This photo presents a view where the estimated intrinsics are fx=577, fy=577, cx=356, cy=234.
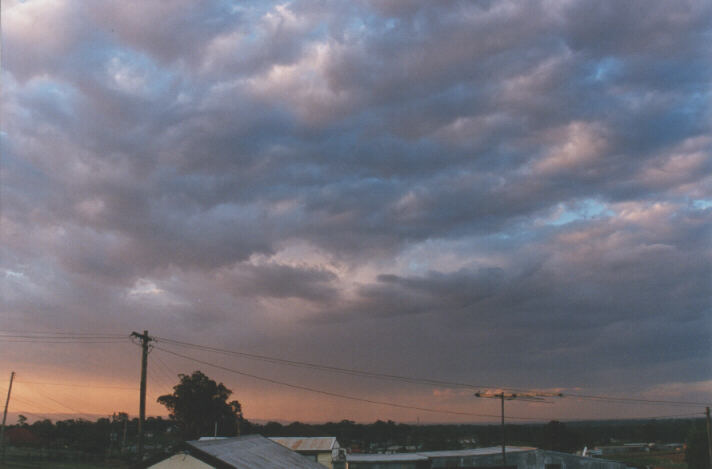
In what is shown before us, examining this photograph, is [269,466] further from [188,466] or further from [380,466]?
[380,466]

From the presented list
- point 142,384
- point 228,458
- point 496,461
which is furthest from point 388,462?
point 228,458

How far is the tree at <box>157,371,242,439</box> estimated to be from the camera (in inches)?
3620

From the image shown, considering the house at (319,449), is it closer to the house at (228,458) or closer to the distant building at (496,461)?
the distant building at (496,461)

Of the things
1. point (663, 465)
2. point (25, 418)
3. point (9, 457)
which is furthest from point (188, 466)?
point (25, 418)

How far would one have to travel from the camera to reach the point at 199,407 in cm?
9250

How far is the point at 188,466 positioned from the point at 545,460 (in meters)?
43.3

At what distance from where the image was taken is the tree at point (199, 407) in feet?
302

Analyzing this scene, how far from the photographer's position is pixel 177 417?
92812 millimetres

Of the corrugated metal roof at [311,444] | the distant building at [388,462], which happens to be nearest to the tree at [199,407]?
the corrugated metal roof at [311,444]

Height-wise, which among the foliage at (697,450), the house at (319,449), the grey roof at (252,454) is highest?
the grey roof at (252,454)

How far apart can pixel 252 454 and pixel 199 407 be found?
68.8 meters

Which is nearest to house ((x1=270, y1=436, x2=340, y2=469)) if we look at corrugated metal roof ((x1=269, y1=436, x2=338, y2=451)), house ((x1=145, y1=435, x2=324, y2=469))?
corrugated metal roof ((x1=269, y1=436, x2=338, y2=451))

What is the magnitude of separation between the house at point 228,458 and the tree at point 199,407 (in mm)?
61455

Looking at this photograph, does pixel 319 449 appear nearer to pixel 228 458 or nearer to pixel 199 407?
pixel 228 458
